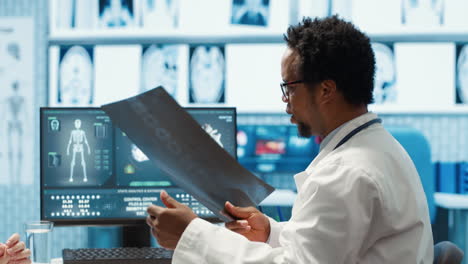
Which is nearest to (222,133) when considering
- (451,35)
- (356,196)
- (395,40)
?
(356,196)

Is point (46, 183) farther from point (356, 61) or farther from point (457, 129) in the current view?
point (457, 129)

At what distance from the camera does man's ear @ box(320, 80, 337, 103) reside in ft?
3.86

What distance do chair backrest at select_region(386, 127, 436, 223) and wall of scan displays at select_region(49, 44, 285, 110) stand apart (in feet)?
2.23

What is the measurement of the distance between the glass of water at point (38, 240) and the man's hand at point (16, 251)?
80 millimetres

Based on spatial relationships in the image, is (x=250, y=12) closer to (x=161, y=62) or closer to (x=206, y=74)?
(x=206, y=74)

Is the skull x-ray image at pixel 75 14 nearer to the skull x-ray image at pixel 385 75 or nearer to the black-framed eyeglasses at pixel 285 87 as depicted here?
the skull x-ray image at pixel 385 75

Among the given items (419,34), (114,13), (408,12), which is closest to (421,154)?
(419,34)

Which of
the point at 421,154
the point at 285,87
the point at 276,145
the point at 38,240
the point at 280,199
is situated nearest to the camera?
the point at 285,87

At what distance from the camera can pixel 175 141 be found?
1218 millimetres

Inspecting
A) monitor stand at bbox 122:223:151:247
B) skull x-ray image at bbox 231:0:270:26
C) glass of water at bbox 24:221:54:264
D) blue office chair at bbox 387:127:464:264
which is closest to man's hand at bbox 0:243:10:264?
glass of water at bbox 24:221:54:264

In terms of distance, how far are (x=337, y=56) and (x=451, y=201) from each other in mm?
1977

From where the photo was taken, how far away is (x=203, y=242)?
1132 mm

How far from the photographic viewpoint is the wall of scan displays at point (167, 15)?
119 inches

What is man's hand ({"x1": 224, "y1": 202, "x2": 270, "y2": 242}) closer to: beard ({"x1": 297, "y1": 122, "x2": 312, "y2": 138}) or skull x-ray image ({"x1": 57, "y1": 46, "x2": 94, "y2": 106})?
beard ({"x1": 297, "y1": 122, "x2": 312, "y2": 138})
